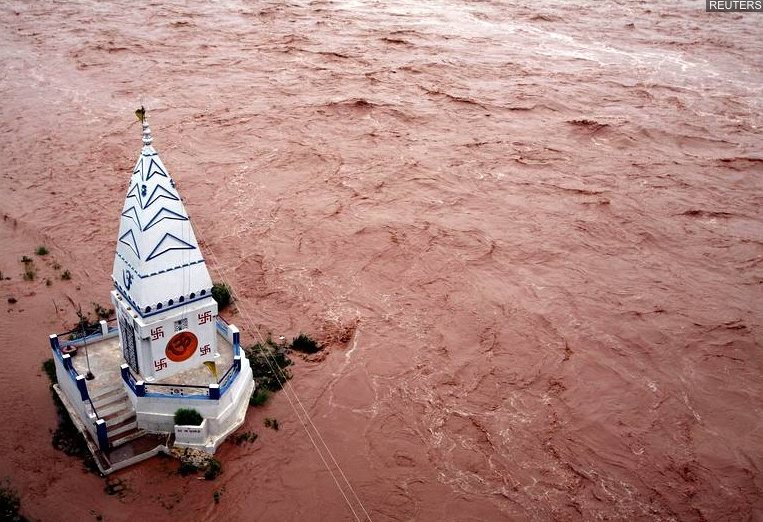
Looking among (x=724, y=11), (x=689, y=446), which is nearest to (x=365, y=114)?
(x=689, y=446)

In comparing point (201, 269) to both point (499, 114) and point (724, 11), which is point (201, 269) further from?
point (724, 11)

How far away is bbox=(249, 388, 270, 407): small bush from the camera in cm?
1272

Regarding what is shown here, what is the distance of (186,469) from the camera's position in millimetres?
11258

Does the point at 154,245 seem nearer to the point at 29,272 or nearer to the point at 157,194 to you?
Answer: the point at 157,194

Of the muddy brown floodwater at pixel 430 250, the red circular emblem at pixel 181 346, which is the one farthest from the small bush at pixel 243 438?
the red circular emblem at pixel 181 346

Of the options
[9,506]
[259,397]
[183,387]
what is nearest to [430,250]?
[259,397]

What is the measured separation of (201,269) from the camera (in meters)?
11.3

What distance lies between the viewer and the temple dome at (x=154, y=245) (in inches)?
412

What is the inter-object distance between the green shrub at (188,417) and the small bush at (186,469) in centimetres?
69

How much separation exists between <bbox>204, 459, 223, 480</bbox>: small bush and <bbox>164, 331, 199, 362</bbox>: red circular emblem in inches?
76.7

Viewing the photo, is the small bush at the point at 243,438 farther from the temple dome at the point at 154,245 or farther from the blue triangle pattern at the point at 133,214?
the blue triangle pattern at the point at 133,214

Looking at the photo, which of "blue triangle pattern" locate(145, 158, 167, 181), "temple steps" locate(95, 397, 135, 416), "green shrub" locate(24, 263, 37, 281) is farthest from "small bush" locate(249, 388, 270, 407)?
"green shrub" locate(24, 263, 37, 281)

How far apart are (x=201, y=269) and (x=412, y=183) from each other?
40.3 ft

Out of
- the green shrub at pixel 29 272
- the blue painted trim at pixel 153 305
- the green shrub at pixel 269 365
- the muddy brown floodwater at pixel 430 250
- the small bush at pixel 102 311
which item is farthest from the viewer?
the green shrub at pixel 29 272
